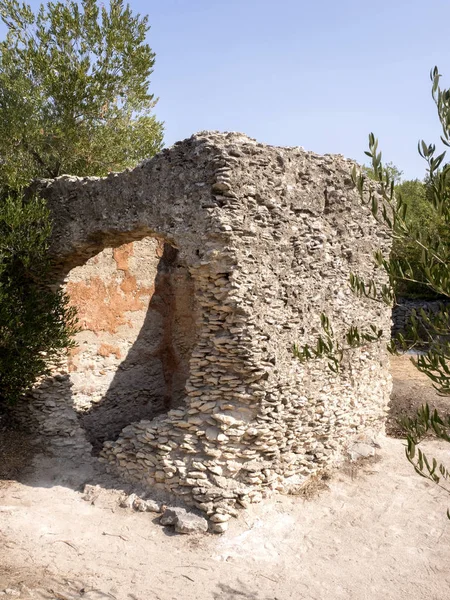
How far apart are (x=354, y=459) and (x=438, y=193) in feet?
21.3

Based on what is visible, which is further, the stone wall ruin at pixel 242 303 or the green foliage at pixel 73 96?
the green foliage at pixel 73 96

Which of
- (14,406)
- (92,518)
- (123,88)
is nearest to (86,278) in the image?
(14,406)

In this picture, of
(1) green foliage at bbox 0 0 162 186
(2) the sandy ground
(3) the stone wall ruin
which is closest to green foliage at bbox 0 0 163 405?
(1) green foliage at bbox 0 0 162 186

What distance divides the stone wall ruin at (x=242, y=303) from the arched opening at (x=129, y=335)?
0.68m

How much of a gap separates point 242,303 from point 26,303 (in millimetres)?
3808

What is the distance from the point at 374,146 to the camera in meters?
4.62

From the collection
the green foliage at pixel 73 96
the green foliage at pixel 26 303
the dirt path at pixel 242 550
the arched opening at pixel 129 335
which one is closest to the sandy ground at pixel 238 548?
the dirt path at pixel 242 550

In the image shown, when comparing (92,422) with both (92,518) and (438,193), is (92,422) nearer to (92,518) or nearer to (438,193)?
(92,518)

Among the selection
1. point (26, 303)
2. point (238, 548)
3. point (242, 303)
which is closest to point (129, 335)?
point (26, 303)

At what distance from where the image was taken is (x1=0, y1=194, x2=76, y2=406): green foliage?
892cm

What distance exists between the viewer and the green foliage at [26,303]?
892cm

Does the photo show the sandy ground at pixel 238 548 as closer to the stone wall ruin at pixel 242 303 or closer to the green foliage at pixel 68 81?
the stone wall ruin at pixel 242 303

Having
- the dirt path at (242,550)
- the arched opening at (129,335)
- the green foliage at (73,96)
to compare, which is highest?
the green foliage at (73,96)

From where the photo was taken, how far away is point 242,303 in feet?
26.3
